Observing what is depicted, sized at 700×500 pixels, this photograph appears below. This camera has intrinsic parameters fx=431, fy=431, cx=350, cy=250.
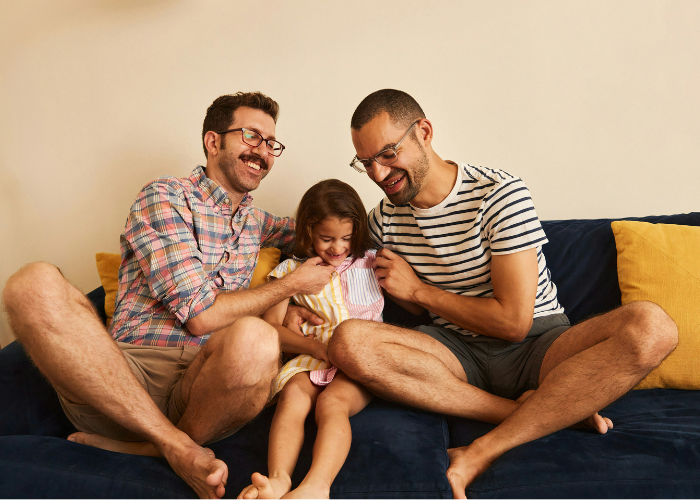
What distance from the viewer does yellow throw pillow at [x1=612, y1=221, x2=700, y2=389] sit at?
4.94 ft

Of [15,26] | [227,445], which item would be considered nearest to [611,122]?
[227,445]

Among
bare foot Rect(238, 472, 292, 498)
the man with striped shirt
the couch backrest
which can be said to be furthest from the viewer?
the couch backrest

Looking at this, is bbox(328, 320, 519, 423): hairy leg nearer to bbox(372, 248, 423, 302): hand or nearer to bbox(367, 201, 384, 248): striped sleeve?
bbox(372, 248, 423, 302): hand

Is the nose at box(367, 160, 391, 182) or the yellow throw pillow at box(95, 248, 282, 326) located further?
the yellow throw pillow at box(95, 248, 282, 326)

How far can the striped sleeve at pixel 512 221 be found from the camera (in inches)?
55.9

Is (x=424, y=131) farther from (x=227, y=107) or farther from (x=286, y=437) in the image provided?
(x=286, y=437)

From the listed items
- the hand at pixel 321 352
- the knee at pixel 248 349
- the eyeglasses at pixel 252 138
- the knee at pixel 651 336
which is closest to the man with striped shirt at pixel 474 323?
the knee at pixel 651 336

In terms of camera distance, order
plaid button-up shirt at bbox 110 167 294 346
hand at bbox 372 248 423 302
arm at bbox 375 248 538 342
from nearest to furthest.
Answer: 1. arm at bbox 375 248 538 342
2. plaid button-up shirt at bbox 110 167 294 346
3. hand at bbox 372 248 423 302

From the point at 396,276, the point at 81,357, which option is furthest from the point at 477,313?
the point at 81,357

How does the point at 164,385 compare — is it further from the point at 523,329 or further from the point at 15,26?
the point at 15,26

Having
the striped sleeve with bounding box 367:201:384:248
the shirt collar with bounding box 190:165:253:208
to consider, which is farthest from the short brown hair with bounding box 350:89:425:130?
the shirt collar with bounding box 190:165:253:208

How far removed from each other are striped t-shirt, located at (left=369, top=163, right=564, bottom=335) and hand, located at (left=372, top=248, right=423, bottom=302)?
0.15 feet

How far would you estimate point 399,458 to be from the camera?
45.1 inches

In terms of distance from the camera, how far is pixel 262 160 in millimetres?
1835
